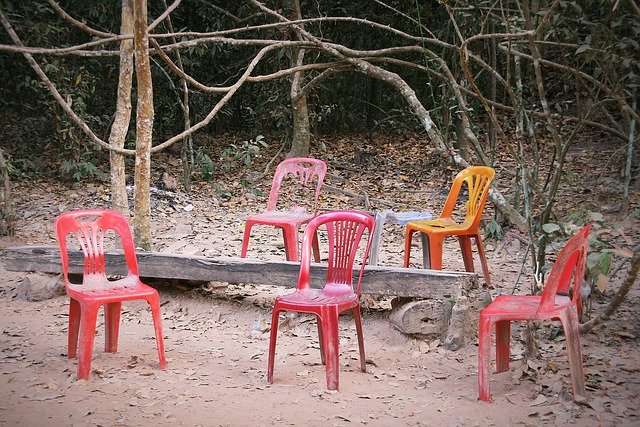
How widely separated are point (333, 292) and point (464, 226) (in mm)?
1770

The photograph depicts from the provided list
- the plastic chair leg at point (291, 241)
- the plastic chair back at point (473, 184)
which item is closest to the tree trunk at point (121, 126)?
the plastic chair leg at point (291, 241)

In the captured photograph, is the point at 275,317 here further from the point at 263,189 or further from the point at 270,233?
the point at 263,189

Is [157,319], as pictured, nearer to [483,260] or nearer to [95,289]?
[95,289]

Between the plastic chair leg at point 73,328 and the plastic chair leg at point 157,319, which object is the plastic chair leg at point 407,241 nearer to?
the plastic chair leg at point 157,319

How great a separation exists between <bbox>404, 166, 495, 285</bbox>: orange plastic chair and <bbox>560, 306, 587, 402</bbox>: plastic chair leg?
194cm

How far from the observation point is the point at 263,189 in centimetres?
1008

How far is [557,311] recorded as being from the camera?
375 centimetres

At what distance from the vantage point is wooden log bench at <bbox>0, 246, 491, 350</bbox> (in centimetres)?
494

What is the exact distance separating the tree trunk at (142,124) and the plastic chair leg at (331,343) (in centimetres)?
256

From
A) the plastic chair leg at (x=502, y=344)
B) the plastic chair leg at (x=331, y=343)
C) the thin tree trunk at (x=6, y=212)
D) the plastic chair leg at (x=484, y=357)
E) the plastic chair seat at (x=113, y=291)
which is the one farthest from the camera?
the thin tree trunk at (x=6, y=212)

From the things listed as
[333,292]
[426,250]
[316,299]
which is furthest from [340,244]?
[426,250]

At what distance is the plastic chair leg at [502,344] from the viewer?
4.22m

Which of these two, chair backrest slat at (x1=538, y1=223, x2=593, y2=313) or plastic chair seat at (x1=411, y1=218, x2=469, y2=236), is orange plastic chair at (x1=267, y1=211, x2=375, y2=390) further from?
plastic chair seat at (x1=411, y1=218, x2=469, y2=236)

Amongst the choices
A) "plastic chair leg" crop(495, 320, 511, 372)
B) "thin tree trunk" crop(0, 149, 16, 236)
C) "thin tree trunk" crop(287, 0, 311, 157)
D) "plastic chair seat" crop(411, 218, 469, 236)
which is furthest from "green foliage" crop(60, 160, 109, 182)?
"plastic chair leg" crop(495, 320, 511, 372)
